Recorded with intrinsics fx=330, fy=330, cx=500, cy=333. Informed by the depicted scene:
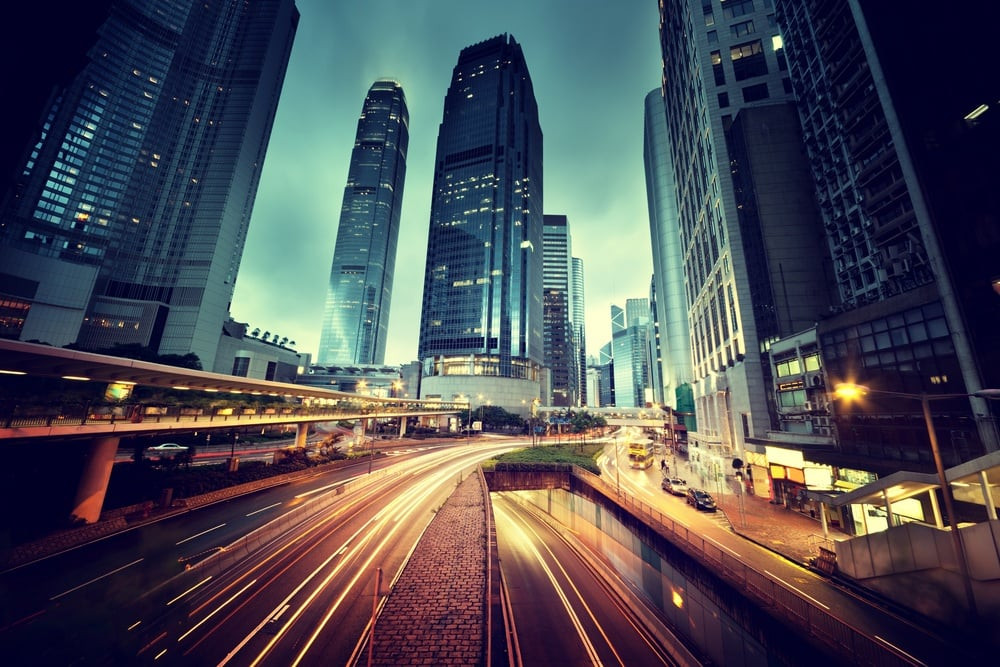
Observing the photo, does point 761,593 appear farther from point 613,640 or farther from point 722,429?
point 722,429

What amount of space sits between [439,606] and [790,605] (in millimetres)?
14607

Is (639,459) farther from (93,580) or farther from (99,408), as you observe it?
(99,408)

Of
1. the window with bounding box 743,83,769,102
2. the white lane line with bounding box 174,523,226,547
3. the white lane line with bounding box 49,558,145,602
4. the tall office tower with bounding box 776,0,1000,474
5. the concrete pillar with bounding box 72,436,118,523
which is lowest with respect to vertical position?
the white lane line with bounding box 49,558,145,602

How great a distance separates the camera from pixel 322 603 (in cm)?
1486

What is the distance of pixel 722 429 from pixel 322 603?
50.0 metres

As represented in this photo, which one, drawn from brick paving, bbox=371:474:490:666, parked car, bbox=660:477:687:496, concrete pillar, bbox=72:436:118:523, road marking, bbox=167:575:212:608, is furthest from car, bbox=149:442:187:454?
parked car, bbox=660:477:687:496

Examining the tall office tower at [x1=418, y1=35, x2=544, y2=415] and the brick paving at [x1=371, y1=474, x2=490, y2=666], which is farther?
the tall office tower at [x1=418, y1=35, x2=544, y2=415]

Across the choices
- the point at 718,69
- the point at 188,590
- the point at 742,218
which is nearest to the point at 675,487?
the point at 742,218

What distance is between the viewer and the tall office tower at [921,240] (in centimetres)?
2056

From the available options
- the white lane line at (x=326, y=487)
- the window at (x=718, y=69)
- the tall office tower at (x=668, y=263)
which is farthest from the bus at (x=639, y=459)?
the window at (x=718, y=69)

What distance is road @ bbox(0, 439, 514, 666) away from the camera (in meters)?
11.8

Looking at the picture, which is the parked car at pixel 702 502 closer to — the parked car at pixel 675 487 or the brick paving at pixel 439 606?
the parked car at pixel 675 487

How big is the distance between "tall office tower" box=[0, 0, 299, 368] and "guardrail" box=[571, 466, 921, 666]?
109727mm

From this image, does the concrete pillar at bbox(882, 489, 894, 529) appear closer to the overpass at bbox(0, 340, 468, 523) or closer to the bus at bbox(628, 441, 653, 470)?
the bus at bbox(628, 441, 653, 470)
